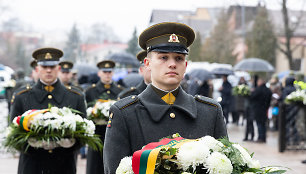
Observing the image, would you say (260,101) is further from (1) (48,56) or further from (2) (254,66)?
(1) (48,56)

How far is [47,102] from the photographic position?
6.12 meters

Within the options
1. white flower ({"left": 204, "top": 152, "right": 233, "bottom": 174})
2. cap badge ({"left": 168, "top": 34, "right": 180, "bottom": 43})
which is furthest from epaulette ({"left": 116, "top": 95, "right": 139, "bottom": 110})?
white flower ({"left": 204, "top": 152, "right": 233, "bottom": 174})

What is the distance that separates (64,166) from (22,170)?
516 millimetres

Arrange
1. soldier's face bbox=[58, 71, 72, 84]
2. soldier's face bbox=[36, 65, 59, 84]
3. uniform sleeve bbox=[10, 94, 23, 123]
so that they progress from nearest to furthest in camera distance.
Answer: uniform sleeve bbox=[10, 94, 23, 123] → soldier's face bbox=[36, 65, 59, 84] → soldier's face bbox=[58, 71, 72, 84]

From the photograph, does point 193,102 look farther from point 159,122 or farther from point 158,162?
point 158,162

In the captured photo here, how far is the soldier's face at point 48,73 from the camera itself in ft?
20.2

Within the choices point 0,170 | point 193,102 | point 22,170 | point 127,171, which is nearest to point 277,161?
point 0,170

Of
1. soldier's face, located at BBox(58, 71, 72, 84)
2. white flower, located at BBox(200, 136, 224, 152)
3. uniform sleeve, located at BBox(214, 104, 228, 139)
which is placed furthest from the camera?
soldier's face, located at BBox(58, 71, 72, 84)

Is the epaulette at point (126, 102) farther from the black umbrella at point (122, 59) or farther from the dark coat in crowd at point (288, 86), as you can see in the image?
the black umbrella at point (122, 59)

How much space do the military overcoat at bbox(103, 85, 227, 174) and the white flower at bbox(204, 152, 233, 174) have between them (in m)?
0.67

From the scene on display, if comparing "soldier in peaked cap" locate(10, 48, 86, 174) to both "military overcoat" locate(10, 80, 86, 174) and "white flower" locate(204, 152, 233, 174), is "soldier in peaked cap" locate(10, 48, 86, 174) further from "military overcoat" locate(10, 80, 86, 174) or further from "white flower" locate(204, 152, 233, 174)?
"white flower" locate(204, 152, 233, 174)

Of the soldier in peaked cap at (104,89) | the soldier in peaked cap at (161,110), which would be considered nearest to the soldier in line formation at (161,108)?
the soldier in peaked cap at (161,110)

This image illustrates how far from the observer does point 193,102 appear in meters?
3.39

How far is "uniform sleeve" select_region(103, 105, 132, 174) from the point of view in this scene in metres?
3.06
